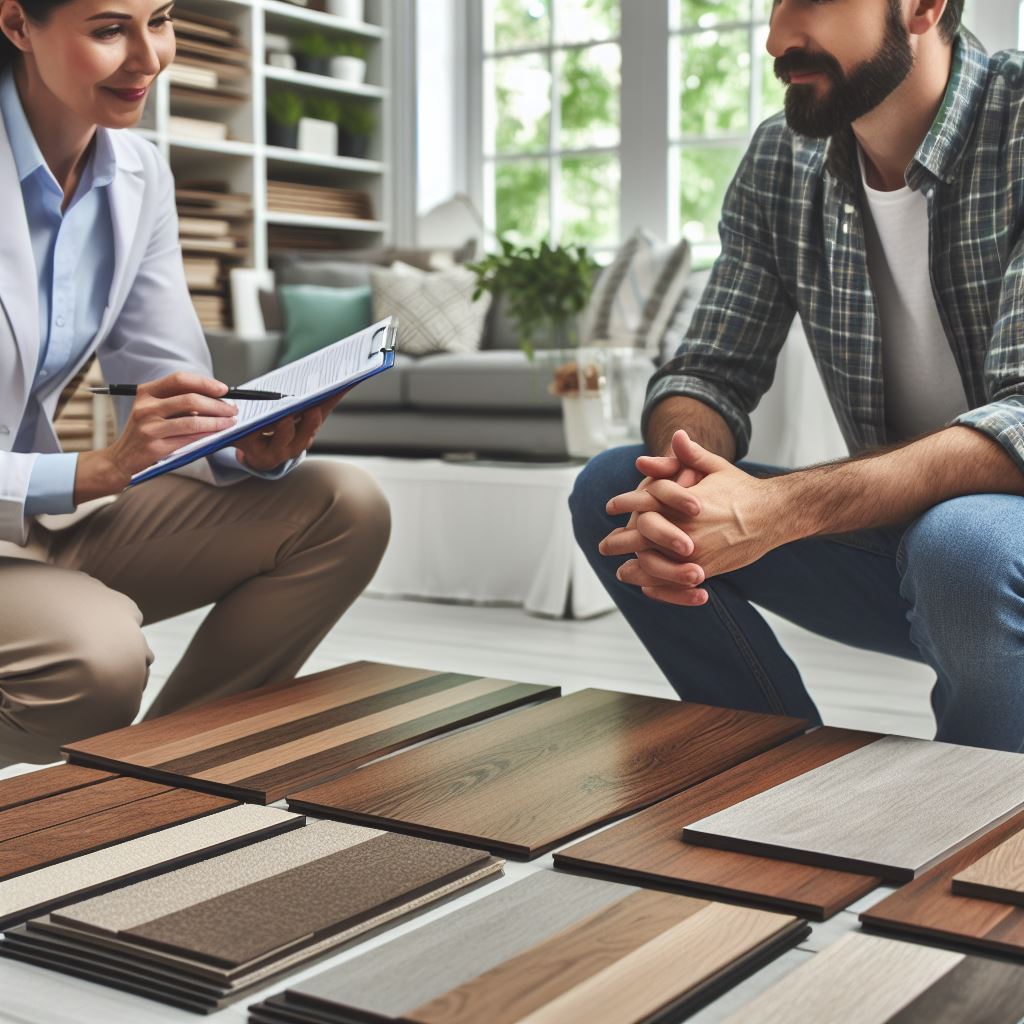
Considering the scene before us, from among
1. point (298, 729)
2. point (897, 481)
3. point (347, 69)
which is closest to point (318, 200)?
point (347, 69)

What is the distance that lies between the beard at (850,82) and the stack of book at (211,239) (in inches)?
152

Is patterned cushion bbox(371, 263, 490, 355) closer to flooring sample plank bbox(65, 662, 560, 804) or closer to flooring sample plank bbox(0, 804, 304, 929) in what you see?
flooring sample plank bbox(65, 662, 560, 804)

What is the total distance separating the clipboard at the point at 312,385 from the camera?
129 centimetres

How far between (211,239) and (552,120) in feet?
4.95

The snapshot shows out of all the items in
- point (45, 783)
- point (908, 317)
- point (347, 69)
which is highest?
point (347, 69)

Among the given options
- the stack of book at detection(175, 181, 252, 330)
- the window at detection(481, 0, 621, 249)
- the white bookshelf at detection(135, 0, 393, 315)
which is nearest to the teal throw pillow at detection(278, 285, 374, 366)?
the stack of book at detection(175, 181, 252, 330)

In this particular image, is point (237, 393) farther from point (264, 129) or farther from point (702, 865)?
point (264, 129)

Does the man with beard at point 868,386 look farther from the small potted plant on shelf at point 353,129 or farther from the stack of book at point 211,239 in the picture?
the small potted plant on shelf at point 353,129

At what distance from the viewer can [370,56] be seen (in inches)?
235

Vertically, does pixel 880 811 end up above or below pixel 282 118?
below

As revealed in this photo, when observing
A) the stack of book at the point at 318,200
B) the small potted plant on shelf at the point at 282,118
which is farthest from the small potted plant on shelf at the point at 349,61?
the stack of book at the point at 318,200

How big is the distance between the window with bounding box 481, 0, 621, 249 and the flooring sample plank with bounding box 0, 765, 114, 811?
4762 millimetres

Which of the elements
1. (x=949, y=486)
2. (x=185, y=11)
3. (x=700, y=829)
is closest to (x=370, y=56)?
(x=185, y=11)

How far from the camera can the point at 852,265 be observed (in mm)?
1634
